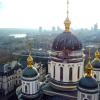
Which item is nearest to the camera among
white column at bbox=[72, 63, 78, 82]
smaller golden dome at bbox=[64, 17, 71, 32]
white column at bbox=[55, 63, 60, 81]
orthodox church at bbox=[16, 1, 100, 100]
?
orthodox church at bbox=[16, 1, 100, 100]

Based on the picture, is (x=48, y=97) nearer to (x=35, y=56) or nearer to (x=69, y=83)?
(x=69, y=83)

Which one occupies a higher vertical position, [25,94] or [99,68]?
[99,68]

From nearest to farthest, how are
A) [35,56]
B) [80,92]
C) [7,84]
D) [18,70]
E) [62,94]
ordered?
[80,92] < [62,94] < [7,84] < [18,70] < [35,56]

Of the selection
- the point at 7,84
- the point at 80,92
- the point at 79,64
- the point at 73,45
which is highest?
the point at 73,45

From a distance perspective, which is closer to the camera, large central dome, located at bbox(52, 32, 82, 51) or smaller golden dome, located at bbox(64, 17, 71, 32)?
large central dome, located at bbox(52, 32, 82, 51)

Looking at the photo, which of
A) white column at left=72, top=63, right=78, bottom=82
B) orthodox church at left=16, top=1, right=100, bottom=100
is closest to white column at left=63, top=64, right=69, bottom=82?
orthodox church at left=16, top=1, right=100, bottom=100

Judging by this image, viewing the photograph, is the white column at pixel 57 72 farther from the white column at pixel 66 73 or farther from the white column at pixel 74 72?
the white column at pixel 74 72

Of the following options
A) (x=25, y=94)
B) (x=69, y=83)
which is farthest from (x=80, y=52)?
(x=25, y=94)

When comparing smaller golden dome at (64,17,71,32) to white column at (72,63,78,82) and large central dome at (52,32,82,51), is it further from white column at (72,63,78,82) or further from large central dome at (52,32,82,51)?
white column at (72,63,78,82)
